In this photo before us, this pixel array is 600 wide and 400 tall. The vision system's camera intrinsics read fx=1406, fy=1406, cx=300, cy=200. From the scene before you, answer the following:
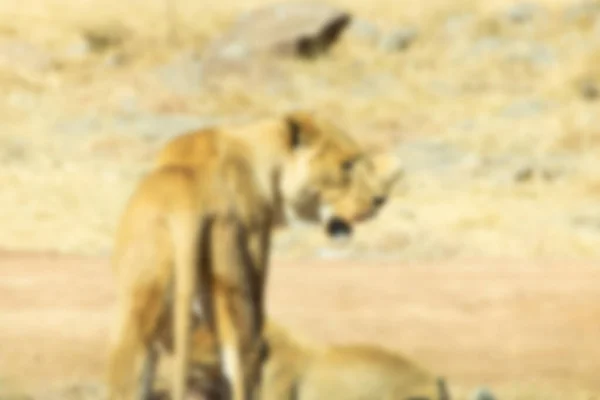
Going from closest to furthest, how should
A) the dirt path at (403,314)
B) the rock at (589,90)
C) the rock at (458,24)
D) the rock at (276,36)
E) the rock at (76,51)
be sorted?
the dirt path at (403,314) → the rock at (589,90) → the rock at (276,36) → the rock at (76,51) → the rock at (458,24)

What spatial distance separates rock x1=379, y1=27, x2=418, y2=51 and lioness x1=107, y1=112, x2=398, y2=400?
15615 mm

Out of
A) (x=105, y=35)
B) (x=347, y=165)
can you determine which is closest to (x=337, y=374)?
(x=347, y=165)

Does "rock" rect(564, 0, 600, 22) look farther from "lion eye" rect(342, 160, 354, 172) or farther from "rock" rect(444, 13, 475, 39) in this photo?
"lion eye" rect(342, 160, 354, 172)

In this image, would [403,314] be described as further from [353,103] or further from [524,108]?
[353,103]

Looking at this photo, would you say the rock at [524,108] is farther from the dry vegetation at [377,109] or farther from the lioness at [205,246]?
the lioness at [205,246]

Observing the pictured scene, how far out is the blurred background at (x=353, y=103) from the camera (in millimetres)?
11664

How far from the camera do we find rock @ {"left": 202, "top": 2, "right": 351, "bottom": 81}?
1778cm

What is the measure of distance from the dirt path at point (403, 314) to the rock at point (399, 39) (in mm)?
9056

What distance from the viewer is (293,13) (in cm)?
1906

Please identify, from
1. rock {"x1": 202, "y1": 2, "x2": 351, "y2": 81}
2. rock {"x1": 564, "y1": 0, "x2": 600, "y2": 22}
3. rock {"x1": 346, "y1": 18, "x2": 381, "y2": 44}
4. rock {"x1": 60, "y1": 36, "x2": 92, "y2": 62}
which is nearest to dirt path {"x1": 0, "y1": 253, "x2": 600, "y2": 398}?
rock {"x1": 202, "y1": 2, "x2": 351, "y2": 81}

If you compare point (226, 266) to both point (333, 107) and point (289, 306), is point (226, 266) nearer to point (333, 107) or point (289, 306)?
point (289, 306)

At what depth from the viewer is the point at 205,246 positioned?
145 inches

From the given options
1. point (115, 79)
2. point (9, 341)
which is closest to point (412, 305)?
point (9, 341)

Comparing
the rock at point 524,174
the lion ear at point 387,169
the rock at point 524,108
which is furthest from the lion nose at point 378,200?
the rock at point 524,108
